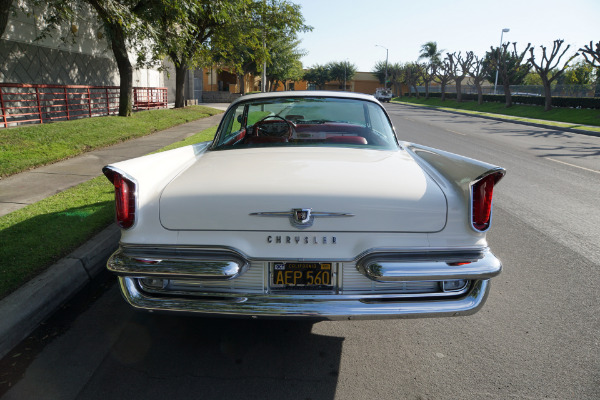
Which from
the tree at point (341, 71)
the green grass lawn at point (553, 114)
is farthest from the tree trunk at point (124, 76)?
the tree at point (341, 71)

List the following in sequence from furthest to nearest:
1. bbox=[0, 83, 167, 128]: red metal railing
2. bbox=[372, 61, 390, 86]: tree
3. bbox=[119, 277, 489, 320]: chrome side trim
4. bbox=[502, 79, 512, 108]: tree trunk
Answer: bbox=[372, 61, 390, 86]: tree < bbox=[502, 79, 512, 108]: tree trunk < bbox=[0, 83, 167, 128]: red metal railing < bbox=[119, 277, 489, 320]: chrome side trim

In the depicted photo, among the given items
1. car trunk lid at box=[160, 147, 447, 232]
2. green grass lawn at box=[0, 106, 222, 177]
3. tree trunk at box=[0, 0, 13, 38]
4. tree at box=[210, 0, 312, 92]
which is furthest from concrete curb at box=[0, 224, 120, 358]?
tree at box=[210, 0, 312, 92]

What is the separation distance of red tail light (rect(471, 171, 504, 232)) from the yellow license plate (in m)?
0.85

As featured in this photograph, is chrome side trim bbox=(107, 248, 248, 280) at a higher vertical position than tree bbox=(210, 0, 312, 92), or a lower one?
lower

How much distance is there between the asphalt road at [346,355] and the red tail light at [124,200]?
854 millimetres

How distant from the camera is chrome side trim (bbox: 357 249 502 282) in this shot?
7.92 feet

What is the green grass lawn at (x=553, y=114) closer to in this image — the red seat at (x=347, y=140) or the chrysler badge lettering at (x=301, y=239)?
the red seat at (x=347, y=140)

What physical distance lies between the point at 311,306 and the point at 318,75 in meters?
96.1

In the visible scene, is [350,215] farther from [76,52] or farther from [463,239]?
[76,52]

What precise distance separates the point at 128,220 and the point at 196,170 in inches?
24.2

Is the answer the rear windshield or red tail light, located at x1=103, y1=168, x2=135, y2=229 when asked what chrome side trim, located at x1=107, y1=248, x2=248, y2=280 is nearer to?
red tail light, located at x1=103, y1=168, x2=135, y2=229

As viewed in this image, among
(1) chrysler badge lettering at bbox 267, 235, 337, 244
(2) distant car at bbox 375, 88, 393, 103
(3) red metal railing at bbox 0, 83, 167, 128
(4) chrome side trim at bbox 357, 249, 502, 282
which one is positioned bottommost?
(4) chrome side trim at bbox 357, 249, 502, 282

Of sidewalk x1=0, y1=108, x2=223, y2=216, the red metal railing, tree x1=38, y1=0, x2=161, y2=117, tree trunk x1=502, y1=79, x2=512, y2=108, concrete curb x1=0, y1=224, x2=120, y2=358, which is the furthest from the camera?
tree trunk x1=502, y1=79, x2=512, y2=108

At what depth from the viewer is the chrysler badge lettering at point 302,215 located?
2.43 m
